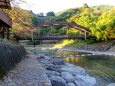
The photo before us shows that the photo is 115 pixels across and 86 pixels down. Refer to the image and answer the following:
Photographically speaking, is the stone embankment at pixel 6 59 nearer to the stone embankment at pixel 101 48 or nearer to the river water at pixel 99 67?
the river water at pixel 99 67

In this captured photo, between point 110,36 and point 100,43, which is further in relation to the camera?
point 100,43

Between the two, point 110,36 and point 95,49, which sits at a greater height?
point 110,36

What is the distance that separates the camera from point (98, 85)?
728 centimetres

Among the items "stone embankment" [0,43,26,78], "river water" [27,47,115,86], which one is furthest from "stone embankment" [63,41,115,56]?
"stone embankment" [0,43,26,78]

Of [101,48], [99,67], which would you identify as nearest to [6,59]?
[99,67]

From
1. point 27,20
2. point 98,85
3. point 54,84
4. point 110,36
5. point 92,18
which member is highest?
point 92,18

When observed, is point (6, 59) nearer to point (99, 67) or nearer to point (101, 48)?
point (99, 67)

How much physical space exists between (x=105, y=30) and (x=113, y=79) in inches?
702

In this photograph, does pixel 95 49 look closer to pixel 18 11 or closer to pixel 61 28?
pixel 18 11

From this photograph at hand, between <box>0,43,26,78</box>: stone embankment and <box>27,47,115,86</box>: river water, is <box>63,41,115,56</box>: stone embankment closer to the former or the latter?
<box>27,47,115,86</box>: river water

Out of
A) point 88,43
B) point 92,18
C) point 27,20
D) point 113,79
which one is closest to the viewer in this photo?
point 113,79

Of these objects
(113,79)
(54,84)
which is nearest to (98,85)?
(113,79)

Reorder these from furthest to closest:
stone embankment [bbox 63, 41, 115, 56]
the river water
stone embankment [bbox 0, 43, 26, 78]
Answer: stone embankment [bbox 63, 41, 115, 56] < the river water < stone embankment [bbox 0, 43, 26, 78]

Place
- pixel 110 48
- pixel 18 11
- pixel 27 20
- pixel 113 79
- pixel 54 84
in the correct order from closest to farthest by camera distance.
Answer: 1. pixel 54 84
2. pixel 113 79
3. pixel 18 11
4. pixel 27 20
5. pixel 110 48
